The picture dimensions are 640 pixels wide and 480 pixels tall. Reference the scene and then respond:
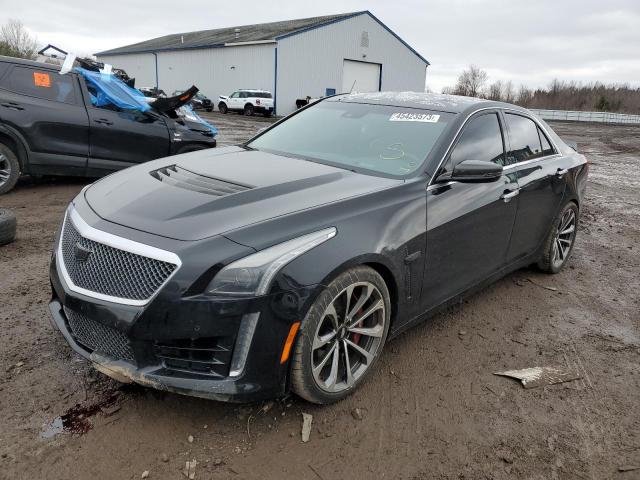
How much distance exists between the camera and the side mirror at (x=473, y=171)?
3293 mm

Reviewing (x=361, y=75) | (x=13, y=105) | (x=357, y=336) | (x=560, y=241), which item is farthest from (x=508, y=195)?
(x=361, y=75)

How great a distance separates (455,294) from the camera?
3.60 meters

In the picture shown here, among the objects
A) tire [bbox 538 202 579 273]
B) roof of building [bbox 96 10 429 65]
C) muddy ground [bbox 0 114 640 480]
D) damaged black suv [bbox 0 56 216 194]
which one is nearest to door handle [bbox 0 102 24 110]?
damaged black suv [bbox 0 56 216 194]

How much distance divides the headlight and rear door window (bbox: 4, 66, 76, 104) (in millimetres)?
6016

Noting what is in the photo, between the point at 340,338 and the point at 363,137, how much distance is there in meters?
1.61

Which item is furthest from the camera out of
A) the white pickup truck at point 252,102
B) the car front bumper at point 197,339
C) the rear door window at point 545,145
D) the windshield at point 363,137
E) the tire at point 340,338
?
the white pickup truck at point 252,102

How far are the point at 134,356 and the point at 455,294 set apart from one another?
219 cm

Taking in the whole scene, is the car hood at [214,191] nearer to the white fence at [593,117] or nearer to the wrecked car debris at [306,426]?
the wrecked car debris at [306,426]

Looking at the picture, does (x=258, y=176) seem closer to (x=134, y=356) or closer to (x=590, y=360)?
(x=134, y=356)

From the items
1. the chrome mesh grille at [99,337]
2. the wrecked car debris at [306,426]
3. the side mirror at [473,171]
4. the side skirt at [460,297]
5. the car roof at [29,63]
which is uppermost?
the car roof at [29,63]

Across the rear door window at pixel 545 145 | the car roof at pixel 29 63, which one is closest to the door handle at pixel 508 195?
the rear door window at pixel 545 145

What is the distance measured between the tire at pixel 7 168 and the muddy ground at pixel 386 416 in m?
3.16

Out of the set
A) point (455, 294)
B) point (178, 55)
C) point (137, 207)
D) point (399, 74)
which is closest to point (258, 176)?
point (137, 207)

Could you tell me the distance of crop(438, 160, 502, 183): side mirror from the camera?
3293 mm
